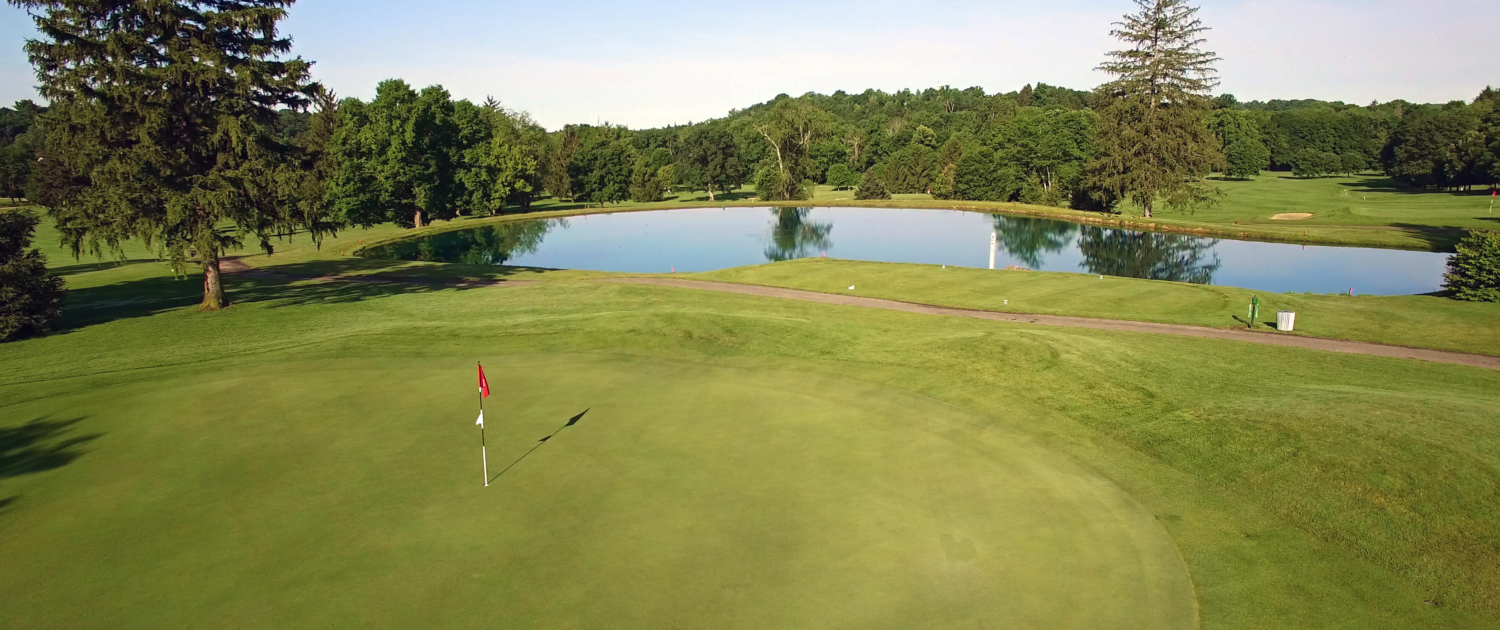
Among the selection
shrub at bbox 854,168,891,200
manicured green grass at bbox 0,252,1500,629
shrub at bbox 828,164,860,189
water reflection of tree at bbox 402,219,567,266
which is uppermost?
shrub at bbox 828,164,860,189

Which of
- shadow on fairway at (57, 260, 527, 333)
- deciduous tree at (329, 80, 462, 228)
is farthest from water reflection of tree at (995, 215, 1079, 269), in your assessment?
deciduous tree at (329, 80, 462, 228)

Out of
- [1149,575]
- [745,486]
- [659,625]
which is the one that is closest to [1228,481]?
[1149,575]

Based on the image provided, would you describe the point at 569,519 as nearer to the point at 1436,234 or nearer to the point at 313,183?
the point at 313,183

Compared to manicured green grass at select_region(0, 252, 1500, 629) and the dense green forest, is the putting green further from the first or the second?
the dense green forest

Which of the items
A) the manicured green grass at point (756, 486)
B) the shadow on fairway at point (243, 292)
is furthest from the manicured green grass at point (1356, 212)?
the shadow on fairway at point (243, 292)

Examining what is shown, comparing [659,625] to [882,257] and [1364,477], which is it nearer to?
[1364,477]
